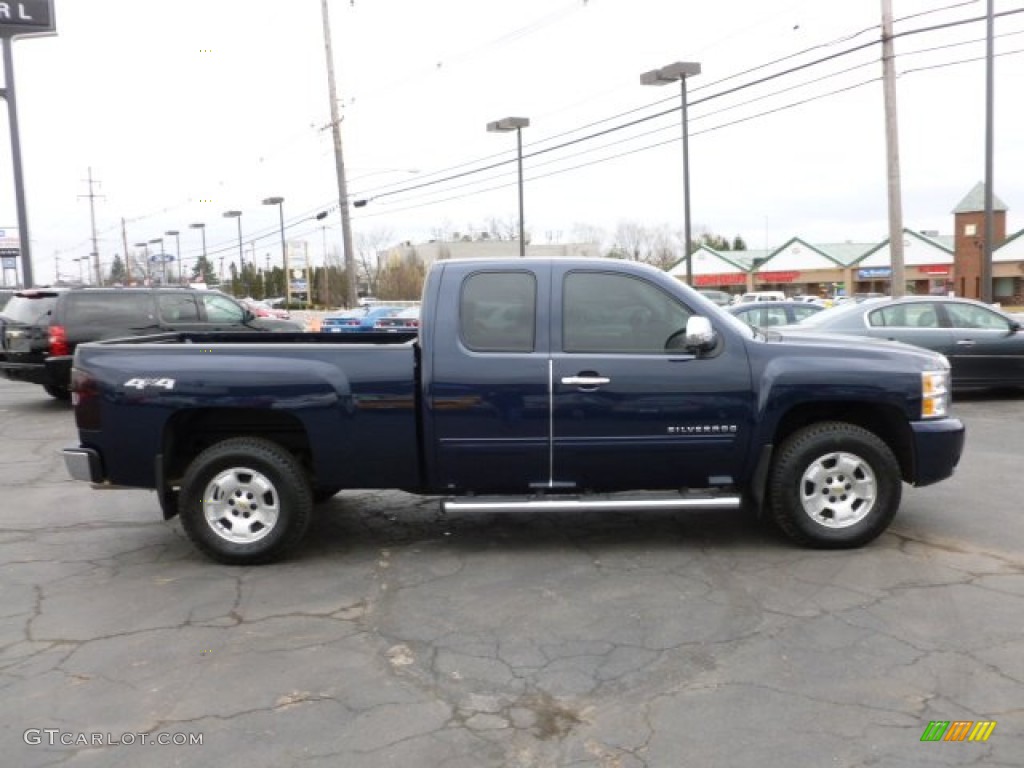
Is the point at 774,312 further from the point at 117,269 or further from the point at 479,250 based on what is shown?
the point at 117,269

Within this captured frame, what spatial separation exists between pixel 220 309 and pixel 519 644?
11960mm

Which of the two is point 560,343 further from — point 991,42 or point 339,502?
point 991,42

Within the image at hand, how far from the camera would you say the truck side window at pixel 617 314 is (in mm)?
5414

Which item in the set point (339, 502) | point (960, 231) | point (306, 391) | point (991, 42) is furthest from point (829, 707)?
point (960, 231)

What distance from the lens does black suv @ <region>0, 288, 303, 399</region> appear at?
1271cm

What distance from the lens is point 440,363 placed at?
5.31 m

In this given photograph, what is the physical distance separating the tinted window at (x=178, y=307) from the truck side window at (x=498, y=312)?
9.84 meters

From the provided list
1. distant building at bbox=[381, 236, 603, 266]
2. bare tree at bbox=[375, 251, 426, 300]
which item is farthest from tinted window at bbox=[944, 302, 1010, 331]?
distant building at bbox=[381, 236, 603, 266]

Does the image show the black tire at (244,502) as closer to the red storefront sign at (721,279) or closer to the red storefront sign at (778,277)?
the red storefront sign at (778,277)

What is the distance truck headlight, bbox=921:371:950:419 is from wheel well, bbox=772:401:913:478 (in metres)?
0.16

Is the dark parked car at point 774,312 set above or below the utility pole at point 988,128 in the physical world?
below

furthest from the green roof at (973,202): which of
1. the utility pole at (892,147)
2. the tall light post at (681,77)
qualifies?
the utility pole at (892,147)

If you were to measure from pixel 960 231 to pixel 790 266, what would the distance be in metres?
20.2

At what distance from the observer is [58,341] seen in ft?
41.5
